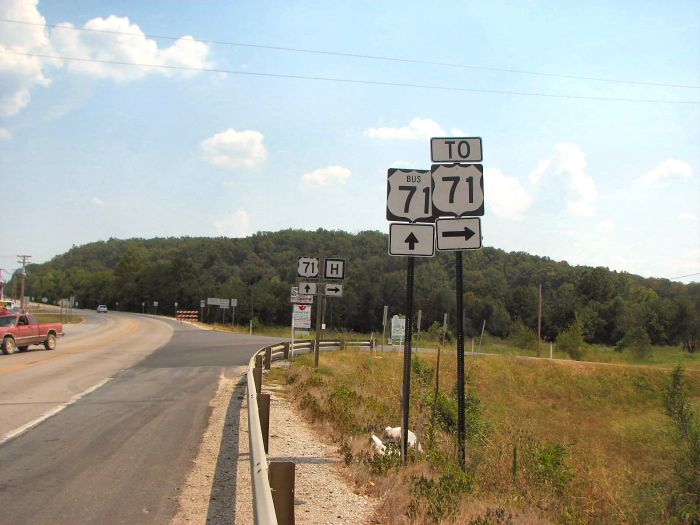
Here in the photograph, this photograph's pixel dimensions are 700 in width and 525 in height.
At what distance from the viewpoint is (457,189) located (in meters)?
7.93

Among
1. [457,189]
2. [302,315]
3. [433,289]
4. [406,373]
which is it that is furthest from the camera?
[433,289]

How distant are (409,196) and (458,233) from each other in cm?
79

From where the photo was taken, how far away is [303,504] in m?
6.24

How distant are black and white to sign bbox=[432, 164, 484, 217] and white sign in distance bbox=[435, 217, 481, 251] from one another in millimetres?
110

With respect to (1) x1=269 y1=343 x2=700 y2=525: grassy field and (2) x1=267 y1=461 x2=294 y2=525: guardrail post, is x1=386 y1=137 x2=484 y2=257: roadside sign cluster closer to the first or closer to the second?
(1) x1=269 y1=343 x2=700 y2=525: grassy field

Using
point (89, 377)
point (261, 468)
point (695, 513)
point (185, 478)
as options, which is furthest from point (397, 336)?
point (261, 468)

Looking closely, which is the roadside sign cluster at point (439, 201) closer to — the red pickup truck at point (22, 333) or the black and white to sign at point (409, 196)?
the black and white to sign at point (409, 196)

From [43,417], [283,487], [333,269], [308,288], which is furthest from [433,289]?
[283,487]

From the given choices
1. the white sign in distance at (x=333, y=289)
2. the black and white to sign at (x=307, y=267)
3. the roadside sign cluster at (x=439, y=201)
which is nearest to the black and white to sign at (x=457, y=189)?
the roadside sign cluster at (x=439, y=201)

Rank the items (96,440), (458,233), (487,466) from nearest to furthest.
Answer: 1. (458,233)
2. (487,466)
3. (96,440)

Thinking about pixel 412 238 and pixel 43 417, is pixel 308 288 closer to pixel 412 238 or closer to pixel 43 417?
pixel 43 417

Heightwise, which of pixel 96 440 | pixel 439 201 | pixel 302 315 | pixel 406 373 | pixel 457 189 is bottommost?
pixel 96 440

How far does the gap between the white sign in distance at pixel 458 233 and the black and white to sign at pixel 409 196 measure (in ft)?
0.81

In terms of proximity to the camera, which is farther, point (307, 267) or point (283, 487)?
point (307, 267)
